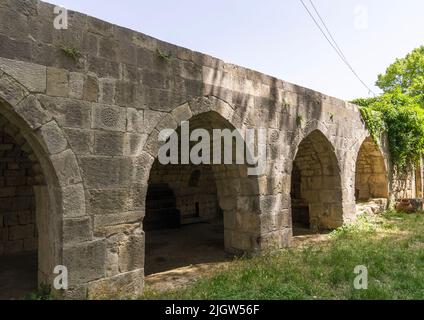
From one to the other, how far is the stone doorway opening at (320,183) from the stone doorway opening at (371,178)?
80.3 inches

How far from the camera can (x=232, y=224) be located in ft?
19.0

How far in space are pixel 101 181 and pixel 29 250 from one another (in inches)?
149

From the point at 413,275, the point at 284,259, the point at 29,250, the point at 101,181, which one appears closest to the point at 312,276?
the point at 284,259

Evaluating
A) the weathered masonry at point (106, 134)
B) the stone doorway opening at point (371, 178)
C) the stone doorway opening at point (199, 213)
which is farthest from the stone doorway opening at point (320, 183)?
the stone doorway opening at point (199, 213)

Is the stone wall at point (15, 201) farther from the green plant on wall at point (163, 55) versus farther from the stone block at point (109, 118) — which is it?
the green plant on wall at point (163, 55)

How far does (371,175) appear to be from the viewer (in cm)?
1036

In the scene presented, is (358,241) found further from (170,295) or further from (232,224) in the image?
(170,295)

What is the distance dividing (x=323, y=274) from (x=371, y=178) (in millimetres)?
7157

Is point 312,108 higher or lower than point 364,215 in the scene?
higher

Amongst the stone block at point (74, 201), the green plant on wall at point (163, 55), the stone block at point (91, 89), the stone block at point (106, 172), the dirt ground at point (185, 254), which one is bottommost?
the dirt ground at point (185, 254)

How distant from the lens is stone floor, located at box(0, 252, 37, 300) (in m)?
3.96

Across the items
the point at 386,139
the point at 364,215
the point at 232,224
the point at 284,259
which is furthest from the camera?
the point at 386,139

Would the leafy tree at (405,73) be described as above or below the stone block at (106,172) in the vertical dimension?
above

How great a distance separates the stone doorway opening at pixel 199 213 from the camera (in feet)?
17.9
